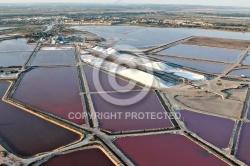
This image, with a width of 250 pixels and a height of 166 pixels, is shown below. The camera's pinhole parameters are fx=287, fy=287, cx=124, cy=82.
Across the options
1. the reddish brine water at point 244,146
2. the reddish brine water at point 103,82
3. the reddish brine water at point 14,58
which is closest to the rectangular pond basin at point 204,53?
the reddish brine water at point 103,82

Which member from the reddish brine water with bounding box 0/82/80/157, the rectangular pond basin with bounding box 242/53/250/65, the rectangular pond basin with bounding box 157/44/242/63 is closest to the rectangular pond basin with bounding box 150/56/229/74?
the rectangular pond basin with bounding box 157/44/242/63

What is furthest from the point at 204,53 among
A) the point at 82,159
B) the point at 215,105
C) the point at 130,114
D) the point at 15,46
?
the point at 82,159

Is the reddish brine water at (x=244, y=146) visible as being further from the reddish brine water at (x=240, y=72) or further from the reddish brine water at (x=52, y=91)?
the reddish brine water at (x=240, y=72)

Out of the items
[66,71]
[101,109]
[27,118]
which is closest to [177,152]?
[101,109]

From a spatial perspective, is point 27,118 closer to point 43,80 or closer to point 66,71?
point 43,80

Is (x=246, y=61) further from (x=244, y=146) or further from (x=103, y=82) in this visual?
(x=244, y=146)

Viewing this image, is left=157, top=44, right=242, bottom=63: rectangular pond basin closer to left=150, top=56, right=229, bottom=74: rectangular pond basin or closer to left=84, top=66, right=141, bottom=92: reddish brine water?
left=150, top=56, right=229, bottom=74: rectangular pond basin
